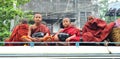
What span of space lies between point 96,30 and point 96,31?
0.08 ft

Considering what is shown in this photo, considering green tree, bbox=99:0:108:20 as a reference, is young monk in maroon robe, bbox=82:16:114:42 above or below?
above

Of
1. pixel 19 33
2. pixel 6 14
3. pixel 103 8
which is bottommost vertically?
pixel 103 8

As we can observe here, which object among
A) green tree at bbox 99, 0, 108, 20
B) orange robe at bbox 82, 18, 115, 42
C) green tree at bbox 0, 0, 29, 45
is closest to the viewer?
orange robe at bbox 82, 18, 115, 42

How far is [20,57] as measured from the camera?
10.0ft

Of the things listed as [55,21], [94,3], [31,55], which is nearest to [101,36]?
[31,55]

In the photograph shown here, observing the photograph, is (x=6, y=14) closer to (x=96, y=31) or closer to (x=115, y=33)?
(x=96, y=31)

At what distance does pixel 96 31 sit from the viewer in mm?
4414

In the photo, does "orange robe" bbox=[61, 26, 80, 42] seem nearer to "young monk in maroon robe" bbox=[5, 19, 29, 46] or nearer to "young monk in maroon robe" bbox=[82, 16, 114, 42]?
"young monk in maroon robe" bbox=[82, 16, 114, 42]

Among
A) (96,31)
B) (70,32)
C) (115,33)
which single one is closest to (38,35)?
(70,32)

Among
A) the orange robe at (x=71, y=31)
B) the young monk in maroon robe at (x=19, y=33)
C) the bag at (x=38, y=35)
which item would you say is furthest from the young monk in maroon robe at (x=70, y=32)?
the young monk in maroon robe at (x=19, y=33)

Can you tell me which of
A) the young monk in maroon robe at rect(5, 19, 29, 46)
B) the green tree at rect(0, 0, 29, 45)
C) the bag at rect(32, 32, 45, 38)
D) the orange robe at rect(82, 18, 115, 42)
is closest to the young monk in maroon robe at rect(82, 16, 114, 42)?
the orange robe at rect(82, 18, 115, 42)

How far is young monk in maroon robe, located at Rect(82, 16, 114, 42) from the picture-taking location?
4.20 metres

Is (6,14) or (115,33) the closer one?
(115,33)

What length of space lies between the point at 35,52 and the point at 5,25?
788cm
